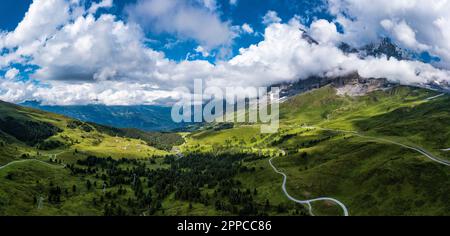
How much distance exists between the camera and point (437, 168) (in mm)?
196750

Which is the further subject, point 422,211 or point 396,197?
point 396,197

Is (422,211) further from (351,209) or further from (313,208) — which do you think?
(313,208)

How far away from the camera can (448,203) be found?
16175cm

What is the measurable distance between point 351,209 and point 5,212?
581 ft
